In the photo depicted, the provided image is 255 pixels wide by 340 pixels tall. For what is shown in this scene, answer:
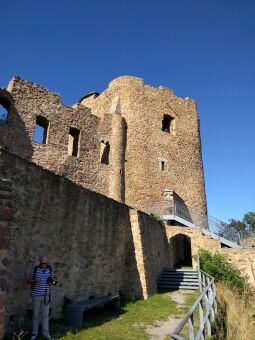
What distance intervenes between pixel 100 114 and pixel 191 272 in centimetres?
1326

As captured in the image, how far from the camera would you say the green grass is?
6359 millimetres

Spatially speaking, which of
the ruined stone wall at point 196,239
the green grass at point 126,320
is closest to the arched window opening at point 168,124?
the ruined stone wall at point 196,239

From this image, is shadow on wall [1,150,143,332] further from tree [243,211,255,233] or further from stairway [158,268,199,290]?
tree [243,211,255,233]

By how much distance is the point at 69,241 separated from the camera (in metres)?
8.07

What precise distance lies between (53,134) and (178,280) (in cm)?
975

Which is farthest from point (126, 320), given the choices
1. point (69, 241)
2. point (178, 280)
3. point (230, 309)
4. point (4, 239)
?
point (178, 280)

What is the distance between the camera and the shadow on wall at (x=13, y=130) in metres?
15.2

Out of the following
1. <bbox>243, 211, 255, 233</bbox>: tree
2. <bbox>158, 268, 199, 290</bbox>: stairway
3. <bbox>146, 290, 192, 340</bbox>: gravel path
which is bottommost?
<bbox>146, 290, 192, 340</bbox>: gravel path

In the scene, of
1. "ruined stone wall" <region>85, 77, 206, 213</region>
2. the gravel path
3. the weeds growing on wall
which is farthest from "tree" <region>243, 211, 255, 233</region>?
the gravel path

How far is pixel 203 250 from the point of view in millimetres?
16516

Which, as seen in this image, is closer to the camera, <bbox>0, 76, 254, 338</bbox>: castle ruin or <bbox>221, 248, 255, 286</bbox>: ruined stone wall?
<bbox>0, 76, 254, 338</bbox>: castle ruin

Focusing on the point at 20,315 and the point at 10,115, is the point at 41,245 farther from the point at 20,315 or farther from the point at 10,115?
the point at 10,115

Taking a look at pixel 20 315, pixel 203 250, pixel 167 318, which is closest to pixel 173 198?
pixel 203 250

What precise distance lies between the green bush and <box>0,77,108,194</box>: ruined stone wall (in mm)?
7389
